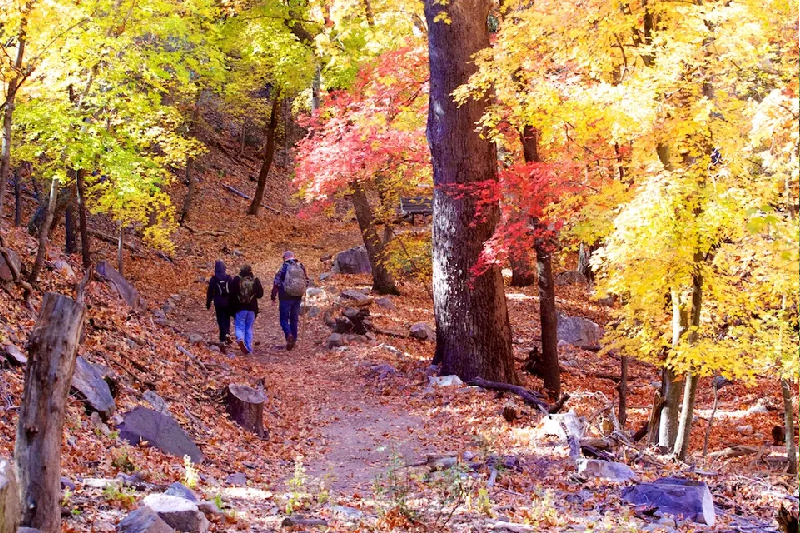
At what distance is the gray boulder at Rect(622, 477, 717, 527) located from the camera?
21.0 ft

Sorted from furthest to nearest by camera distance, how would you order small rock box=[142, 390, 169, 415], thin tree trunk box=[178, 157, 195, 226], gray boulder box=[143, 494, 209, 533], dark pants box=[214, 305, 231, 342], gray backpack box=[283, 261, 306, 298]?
thin tree trunk box=[178, 157, 195, 226] → gray backpack box=[283, 261, 306, 298] → dark pants box=[214, 305, 231, 342] → small rock box=[142, 390, 169, 415] → gray boulder box=[143, 494, 209, 533]

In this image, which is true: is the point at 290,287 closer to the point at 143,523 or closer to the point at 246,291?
the point at 246,291

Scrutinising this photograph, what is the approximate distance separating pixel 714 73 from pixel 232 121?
31590mm

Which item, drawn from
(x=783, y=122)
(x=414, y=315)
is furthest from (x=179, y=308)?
(x=783, y=122)

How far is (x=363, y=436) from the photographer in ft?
33.1

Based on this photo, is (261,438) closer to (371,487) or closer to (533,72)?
(371,487)

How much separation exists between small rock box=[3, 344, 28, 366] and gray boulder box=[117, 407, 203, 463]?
4.59 feet

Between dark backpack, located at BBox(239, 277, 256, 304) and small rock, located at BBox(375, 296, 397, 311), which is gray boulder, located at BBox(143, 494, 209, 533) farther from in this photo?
small rock, located at BBox(375, 296, 397, 311)

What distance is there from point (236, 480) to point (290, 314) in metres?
8.18

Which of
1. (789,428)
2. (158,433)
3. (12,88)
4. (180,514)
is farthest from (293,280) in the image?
(180,514)

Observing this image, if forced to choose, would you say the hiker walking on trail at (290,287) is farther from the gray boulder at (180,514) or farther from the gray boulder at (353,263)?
the gray boulder at (180,514)

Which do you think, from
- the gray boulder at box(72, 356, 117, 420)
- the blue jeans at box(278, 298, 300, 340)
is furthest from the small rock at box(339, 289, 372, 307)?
the gray boulder at box(72, 356, 117, 420)

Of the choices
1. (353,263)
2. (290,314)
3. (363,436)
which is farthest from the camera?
(353,263)

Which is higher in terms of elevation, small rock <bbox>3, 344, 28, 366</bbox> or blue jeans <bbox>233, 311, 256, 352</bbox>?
small rock <bbox>3, 344, 28, 366</bbox>
